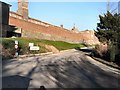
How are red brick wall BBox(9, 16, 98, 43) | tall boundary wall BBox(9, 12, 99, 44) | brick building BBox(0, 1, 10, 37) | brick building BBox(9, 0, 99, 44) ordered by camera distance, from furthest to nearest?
red brick wall BBox(9, 16, 98, 43) → tall boundary wall BBox(9, 12, 99, 44) → brick building BBox(9, 0, 99, 44) → brick building BBox(0, 1, 10, 37)

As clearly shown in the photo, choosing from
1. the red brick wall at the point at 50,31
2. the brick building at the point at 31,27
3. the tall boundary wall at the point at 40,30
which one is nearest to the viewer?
the brick building at the point at 31,27

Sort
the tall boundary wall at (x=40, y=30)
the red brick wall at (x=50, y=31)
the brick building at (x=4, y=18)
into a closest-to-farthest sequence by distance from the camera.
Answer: the brick building at (x=4, y=18) < the tall boundary wall at (x=40, y=30) < the red brick wall at (x=50, y=31)

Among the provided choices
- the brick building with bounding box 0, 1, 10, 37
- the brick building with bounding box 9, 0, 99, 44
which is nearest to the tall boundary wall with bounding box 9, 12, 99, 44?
the brick building with bounding box 9, 0, 99, 44

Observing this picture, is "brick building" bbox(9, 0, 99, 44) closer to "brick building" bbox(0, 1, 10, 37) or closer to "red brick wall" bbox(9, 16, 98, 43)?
"red brick wall" bbox(9, 16, 98, 43)

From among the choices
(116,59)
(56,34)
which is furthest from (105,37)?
(56,34)

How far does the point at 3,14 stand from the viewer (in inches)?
1829

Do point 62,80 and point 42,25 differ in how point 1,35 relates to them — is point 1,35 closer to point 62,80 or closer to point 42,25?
point 42,25

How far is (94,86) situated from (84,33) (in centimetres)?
7947

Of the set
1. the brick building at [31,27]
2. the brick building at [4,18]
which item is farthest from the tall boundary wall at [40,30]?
the brick building at [4,18]

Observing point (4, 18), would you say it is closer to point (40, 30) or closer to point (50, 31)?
point (40, 30)

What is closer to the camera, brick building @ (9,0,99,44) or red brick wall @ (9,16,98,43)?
brick building @ (9,0,99,44)

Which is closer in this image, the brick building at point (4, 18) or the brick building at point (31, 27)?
the brick building at point (4, 18)

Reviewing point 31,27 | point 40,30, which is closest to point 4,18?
point 31,27

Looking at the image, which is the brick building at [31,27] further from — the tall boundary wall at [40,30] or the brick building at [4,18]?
the brick building at [4,18]
